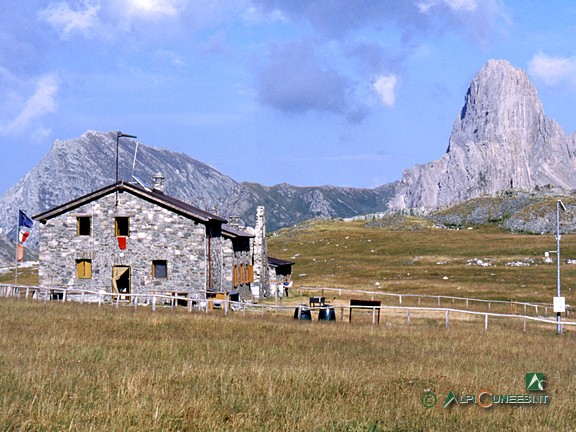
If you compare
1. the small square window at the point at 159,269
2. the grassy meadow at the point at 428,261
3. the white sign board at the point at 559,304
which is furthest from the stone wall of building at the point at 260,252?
the white sign board at the point at 559,304

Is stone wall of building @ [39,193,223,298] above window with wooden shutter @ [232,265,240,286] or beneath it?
above

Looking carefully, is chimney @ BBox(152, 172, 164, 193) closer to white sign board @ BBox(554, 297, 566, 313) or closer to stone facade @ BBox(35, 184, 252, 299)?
stone facade @ BBox(35, 184, 252, 299)

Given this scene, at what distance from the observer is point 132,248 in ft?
142

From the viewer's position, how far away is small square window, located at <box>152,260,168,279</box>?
4316cm

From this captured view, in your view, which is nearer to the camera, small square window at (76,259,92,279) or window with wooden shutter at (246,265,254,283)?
small square window at (76,259,92,279)

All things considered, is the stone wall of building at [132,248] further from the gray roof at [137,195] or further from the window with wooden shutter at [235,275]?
the window with wooden shutter at [235,275]

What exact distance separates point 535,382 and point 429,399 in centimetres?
360

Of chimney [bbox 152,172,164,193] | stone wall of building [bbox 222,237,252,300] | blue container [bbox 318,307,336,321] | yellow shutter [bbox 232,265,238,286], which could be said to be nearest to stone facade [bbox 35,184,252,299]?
stone wall of building [bbox 222,237,252,300]

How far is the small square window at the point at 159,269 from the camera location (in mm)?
43156

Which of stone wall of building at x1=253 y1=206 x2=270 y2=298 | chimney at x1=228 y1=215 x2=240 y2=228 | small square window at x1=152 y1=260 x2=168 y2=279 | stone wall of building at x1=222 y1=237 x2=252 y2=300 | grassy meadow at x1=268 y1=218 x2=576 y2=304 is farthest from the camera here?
grassy meadow at x1=268 y1=218 x2=576 y2=304

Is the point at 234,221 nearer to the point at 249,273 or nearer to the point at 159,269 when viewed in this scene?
the point at 249,273

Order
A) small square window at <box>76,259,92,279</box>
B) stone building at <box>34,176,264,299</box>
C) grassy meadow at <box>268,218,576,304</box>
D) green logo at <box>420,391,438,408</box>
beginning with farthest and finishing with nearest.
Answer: grassy meadow at <box>268,218,576,304</box> → small square window at <box>76,259,92,279</box> → stone building at <box>34,176,264,299</box> → green logo at <box>420,391,438,408</box>

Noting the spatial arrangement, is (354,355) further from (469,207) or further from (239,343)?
(469,207)

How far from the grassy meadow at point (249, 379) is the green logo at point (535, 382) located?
0.63 ft
